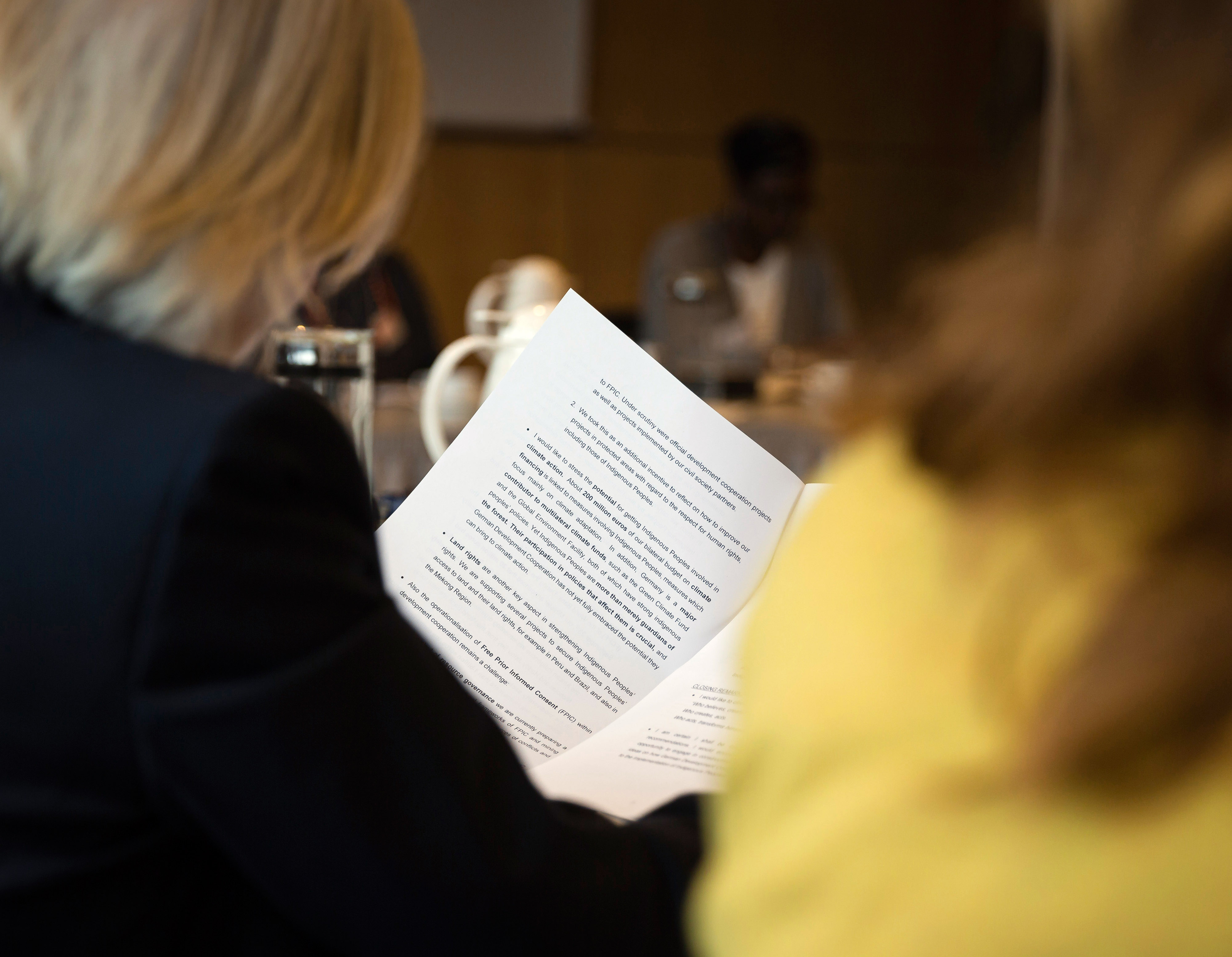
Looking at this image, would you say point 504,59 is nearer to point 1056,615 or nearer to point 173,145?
point 173,145

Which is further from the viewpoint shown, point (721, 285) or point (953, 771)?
point (721, 285)

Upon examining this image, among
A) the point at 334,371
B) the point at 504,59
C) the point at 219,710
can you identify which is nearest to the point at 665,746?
the point at 219,710

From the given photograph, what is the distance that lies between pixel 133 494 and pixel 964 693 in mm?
265

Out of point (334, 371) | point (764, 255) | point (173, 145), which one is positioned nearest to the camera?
point (173, 145)

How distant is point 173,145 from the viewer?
0.44 meters

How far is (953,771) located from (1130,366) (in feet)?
0.36

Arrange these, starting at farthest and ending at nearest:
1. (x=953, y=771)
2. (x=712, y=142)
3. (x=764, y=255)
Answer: (x=712, y=142) → (x=764, y=255) → (x=953, y=771)

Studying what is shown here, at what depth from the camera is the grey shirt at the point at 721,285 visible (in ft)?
8.38

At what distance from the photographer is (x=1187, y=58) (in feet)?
0.97

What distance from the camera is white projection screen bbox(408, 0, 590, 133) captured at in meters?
4.10

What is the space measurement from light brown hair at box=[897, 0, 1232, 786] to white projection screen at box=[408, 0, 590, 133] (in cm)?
401

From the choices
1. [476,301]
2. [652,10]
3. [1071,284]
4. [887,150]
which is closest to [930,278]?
[1071,284]

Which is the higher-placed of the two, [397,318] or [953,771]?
[953,771]

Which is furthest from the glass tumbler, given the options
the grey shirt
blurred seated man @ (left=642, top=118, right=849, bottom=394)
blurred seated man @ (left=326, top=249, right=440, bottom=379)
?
blurred seated man @ (left=642, top=118, right=849, bottom=394)
